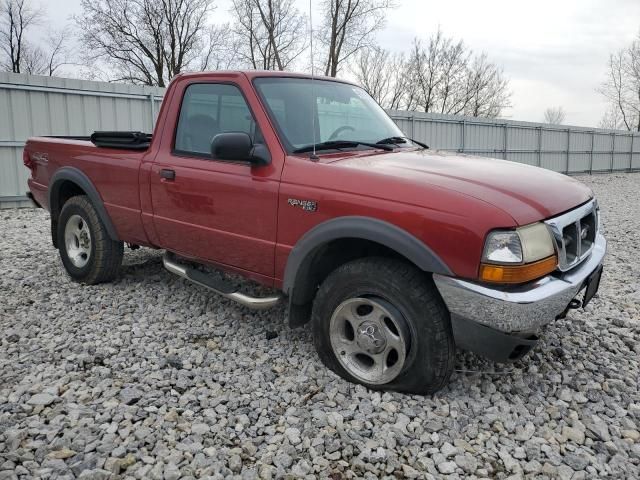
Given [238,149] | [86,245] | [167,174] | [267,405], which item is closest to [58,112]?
[86,245]

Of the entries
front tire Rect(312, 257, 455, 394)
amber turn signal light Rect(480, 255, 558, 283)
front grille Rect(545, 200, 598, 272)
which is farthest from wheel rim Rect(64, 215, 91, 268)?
front grille Rect(545, 200, 598, 272)

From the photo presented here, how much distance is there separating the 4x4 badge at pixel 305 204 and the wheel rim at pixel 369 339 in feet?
1.93

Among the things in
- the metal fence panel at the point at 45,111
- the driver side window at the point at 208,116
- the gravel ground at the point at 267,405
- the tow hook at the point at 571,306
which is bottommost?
the gravel ground at the point at 267,405

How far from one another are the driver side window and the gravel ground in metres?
1.43

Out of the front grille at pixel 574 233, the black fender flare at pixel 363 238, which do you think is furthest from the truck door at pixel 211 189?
the front grille at pixel 574 233

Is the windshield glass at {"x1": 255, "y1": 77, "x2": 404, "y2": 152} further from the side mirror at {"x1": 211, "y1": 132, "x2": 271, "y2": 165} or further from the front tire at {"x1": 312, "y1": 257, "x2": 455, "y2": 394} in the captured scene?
the front tire at {"x1": 312, "y1": 257, "x2": 455, "y2": 394}

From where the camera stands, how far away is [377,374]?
10.1ft

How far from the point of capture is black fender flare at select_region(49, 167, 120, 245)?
15.2 feet

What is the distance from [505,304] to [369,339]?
0.83 metres

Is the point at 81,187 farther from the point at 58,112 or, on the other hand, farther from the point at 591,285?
the point at 58,112

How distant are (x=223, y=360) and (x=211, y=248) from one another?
804 millimetres

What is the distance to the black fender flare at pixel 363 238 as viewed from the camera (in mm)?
2684

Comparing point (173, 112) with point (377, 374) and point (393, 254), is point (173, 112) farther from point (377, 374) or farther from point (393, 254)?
point (377, 374)

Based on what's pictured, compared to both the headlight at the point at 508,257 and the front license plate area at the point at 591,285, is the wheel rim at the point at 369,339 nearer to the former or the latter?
the headlight at the point at 508,257
